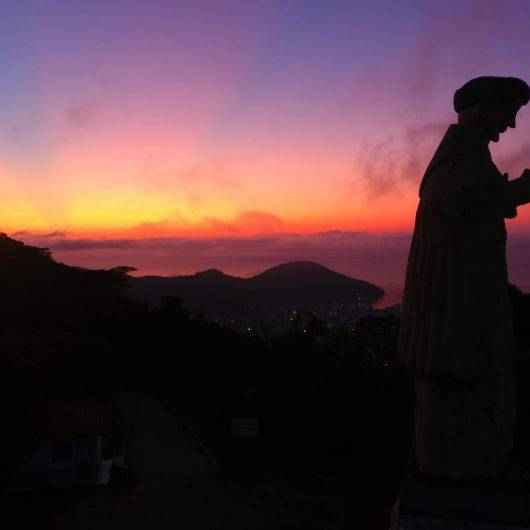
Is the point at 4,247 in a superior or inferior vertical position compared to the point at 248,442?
superior

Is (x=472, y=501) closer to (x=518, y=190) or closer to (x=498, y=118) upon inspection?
(x=518, y=190)

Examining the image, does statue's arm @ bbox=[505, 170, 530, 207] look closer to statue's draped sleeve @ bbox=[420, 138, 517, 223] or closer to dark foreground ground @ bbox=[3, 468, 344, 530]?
statue's draped sleeve @ bbox=[420, 138, 517, 223]

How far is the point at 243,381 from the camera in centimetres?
2256

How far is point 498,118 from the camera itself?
149 inches

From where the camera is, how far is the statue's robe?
146 inches

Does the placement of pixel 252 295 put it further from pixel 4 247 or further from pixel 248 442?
pixel 248 442

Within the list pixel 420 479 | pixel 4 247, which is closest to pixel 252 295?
pixel 4 247

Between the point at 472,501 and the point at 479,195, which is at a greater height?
the point at 479,195

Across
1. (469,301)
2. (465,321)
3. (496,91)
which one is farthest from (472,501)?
(496,91)

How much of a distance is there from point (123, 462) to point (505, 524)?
18.5 meters

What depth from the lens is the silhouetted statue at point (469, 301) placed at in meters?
3.71

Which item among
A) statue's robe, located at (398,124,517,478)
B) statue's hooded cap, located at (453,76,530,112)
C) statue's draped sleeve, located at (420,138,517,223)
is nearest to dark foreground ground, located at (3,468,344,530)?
statue's robe, located at (398,124,517,478)

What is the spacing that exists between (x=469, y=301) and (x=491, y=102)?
1120 millimetres

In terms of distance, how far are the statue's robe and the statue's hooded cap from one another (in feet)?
0.61
